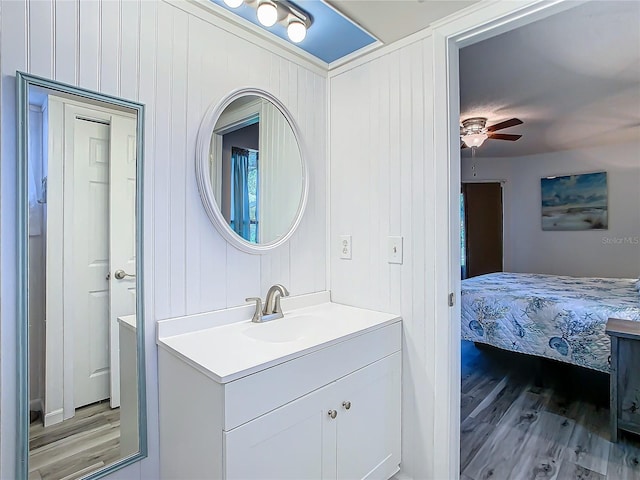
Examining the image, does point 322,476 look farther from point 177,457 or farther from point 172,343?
point 172,343

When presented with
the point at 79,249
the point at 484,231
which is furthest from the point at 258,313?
the point at 484,231

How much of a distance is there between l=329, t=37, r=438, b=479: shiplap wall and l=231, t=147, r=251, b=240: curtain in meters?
0.54

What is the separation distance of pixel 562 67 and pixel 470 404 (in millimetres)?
2380

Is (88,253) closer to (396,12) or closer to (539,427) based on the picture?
(396,12)

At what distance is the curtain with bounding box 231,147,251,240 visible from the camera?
1.55m

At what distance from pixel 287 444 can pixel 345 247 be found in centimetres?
101

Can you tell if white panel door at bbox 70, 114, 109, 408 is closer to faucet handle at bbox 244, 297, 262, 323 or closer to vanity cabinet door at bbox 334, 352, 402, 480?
faucet handle at bbox 244, 297, 262, 323

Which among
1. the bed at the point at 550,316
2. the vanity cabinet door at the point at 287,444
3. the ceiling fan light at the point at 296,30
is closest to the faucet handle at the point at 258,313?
the vanity cabinet door at the point at 287,444

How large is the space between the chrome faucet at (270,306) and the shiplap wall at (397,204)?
43 cm

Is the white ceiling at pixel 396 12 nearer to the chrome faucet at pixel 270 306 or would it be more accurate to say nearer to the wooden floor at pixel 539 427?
the chrome faucet at pixel 270 306

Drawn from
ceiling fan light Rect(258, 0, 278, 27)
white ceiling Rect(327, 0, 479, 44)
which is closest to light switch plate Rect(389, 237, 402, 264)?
white ceiling Rect(327, 0, 479, 44)

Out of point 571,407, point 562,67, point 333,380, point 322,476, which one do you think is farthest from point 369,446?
point 562,67

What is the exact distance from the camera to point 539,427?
2131mm

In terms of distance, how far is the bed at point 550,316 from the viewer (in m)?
2.33
